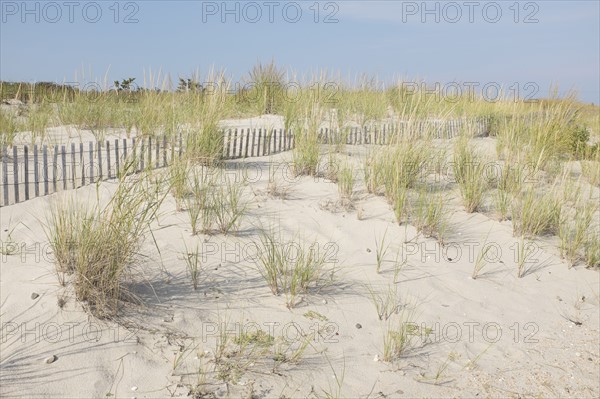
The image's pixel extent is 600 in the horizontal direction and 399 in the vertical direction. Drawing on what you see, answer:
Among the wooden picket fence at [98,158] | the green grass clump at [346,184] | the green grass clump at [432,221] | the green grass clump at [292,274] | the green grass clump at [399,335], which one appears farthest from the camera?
the green grass clump at [346,184]

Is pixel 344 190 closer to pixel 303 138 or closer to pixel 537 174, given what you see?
pixel 303 138

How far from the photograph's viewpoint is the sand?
10.7 ft

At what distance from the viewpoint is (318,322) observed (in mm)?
3951

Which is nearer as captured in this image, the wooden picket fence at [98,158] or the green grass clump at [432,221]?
the green grass clump at [432,221]

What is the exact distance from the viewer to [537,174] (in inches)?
292

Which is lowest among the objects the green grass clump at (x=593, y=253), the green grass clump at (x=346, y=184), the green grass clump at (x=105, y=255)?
the green grass clump at (x=593, y=253)

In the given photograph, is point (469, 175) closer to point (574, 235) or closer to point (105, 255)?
point (574, 235)

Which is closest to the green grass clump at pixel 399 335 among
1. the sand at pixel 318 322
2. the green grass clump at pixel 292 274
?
the sand at pixel 318 322

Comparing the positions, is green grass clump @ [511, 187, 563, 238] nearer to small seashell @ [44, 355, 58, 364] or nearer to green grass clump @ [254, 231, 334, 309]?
green grass clump @ [254, 231, 334, 309]

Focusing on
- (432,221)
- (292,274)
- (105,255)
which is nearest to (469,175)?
(432,221)

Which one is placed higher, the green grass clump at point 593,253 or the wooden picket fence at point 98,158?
the wooden picket fence at point 98,158

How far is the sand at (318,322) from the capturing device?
3.27m

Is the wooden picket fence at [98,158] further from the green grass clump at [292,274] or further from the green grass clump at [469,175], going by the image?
the green grass clump at [292,274]

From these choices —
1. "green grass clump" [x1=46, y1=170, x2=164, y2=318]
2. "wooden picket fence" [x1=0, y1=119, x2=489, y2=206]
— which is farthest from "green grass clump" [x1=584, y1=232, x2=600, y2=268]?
"green grass clump" [x1=46, y1=170, x2=164, y2=318]
